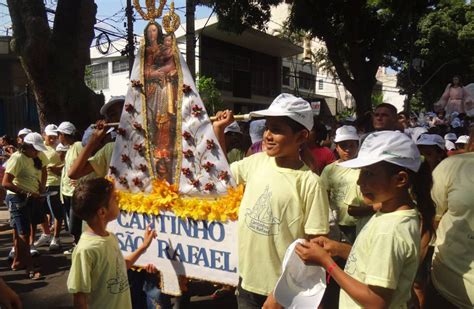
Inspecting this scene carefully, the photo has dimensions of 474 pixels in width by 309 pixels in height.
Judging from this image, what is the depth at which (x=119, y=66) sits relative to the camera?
25.1 metres

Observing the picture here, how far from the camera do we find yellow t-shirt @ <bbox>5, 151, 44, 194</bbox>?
190 inches

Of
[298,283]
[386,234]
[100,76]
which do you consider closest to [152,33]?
[298,283]

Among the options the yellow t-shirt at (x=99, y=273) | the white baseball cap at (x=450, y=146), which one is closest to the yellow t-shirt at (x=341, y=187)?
the yellow t-shirt at (x=99, y=273)

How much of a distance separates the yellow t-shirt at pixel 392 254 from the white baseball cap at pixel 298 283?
0.77 ft

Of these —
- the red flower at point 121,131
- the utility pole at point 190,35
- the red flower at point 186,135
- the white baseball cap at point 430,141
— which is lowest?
the white baseball cap at point 430,141

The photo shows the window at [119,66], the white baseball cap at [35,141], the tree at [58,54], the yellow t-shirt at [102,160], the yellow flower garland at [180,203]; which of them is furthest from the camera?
the window at [119,66]

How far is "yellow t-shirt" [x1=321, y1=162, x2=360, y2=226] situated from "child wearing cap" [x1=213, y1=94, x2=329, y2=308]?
1.09 meters

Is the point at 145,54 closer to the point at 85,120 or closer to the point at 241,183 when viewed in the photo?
the point at 241,183

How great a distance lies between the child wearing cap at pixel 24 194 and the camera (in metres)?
4.77

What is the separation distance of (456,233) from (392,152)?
69cm

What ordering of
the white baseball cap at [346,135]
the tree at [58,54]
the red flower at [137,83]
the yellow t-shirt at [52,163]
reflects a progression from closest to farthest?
the red flower at [137,83], the white baseball cap at [346,135], the yellow t-shirt at [52,163], the tree at [58,54]

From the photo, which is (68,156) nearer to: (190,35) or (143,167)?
(143,167)

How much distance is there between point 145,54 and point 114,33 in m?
10.5

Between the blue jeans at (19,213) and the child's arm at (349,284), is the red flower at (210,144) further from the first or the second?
the blue jeans at (19,213)
